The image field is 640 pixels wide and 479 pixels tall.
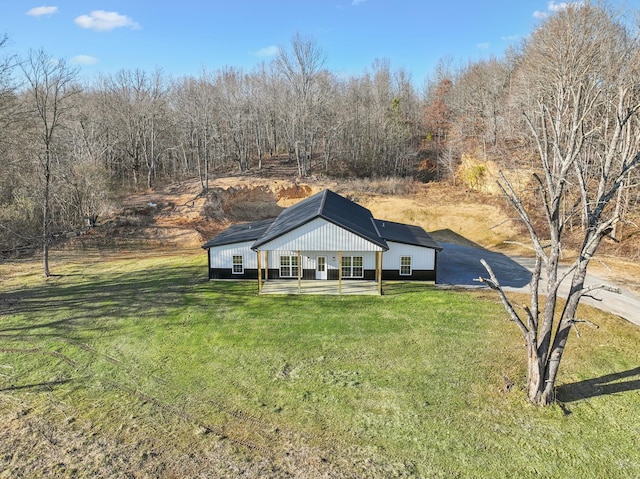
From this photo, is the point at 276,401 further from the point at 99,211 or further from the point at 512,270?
the point at 99,211

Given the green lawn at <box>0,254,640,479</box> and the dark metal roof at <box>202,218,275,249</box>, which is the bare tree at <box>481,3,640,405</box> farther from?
the dark metal roof at <box>202,218,275,249</box>

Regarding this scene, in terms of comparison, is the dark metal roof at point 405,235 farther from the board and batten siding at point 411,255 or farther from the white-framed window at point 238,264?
the white-framed window at point 238,264

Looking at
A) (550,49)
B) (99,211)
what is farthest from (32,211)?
(550,49)

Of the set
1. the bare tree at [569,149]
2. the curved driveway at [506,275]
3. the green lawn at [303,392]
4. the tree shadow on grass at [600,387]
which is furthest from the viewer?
the curved driveway at [506,275]

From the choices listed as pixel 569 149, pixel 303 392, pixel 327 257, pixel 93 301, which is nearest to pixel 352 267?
pixel 327 257

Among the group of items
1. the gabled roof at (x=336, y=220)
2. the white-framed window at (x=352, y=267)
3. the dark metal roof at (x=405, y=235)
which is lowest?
the white-framed window at (x=352, y=267)

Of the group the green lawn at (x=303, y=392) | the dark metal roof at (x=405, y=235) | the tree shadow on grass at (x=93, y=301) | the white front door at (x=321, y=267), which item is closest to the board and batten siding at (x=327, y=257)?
the white front door at (x=321, y=267)
